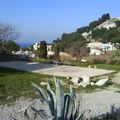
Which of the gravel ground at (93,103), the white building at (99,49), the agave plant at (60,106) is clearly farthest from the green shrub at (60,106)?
the white building at (99,49)

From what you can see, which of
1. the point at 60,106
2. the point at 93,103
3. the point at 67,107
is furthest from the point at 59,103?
the point at 93,103

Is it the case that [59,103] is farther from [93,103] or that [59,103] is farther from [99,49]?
[99,49]

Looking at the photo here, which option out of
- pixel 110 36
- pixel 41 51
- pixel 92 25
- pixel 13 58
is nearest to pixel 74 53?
pixel 41 51

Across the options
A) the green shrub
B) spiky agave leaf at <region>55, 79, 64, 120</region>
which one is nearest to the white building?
the green shrub

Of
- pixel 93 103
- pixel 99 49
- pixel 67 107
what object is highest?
pixel 99 49

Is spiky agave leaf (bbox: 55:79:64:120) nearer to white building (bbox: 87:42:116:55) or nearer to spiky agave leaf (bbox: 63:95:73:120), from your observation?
spiky agave leaf (bbox: 63:95:73:120)

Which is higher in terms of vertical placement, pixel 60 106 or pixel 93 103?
pixel 60 106

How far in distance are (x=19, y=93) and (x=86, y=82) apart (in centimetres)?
326

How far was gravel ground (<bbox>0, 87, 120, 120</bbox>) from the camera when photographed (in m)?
7.80

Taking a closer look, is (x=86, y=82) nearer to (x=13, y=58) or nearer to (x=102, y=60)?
(x=102, y=60)

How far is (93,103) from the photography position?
9.27 meters

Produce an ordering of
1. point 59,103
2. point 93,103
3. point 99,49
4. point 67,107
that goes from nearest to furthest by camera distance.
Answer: point 59,103 < point 67,107 < point 93,103 < point 99,49

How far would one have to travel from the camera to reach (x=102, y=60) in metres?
25.4

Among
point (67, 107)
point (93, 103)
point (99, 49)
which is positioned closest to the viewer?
point (67, 107)
